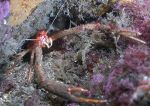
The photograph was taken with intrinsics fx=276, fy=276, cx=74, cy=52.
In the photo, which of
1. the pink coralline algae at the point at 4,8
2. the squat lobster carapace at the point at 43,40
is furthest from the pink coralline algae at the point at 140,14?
the pink coralline algae at the point at 4,8

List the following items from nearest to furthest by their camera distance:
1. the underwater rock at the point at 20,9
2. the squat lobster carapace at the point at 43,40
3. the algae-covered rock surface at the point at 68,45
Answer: the algae-covered rock surface at the point at 68,45
the underwater rock at the point at 20,9
the squat lobster carapace at the point at 43,40

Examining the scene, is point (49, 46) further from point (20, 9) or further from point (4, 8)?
point (4, 8)

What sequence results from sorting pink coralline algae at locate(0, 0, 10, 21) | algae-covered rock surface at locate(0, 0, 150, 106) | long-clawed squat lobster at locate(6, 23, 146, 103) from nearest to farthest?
long-clawed squat lobster at locate(6, 23, 146, 103)
algae-covered rock surface at locate(0, 0, 150, 106)
pink coralline algae at locate(0, 0, 10, 21)

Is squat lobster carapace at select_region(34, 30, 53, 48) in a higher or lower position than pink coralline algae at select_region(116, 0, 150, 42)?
lower

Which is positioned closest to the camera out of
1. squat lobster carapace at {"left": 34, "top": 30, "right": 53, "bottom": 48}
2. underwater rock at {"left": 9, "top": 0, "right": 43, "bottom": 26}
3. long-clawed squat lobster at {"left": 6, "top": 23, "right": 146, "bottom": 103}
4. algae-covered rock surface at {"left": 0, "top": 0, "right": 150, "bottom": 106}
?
long-clawed squat lobster at {"left": 6, "top": 23, "right": 146, "bottom": 103}

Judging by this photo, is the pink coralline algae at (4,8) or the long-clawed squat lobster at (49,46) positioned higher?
the pink coralline algae at (4,8)

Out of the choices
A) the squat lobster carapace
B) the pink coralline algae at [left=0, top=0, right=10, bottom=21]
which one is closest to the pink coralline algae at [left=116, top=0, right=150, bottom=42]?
the squat lobster carapace

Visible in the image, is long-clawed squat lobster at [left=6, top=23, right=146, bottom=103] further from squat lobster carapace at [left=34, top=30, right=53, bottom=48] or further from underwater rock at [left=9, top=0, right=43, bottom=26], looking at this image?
underwater rock at [left=9, top=0, right=43, bottom=26]

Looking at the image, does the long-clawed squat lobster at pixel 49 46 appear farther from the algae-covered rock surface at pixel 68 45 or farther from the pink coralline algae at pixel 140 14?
the pink coralline algae at pixel 140 14

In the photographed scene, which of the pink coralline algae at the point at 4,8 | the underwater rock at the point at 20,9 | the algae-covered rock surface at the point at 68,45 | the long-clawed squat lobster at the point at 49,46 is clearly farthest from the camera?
the underwater rock at the point at 20,9

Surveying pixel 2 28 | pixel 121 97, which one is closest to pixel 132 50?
pixel 121 97
